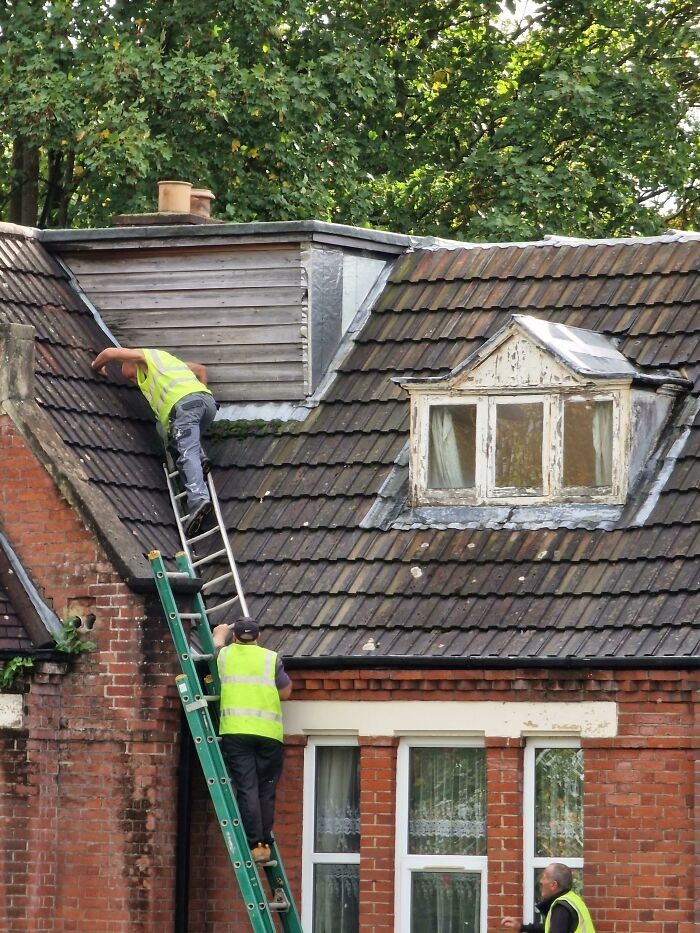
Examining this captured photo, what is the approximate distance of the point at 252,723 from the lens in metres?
16.7

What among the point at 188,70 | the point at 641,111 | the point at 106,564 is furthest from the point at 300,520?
the point at 641,111

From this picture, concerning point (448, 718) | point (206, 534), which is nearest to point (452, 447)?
point (206, 534)

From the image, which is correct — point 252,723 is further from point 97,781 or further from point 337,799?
point 97,781

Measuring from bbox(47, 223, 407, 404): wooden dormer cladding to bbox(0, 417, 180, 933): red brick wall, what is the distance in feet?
10.3

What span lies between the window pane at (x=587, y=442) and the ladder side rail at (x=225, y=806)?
3.46 m

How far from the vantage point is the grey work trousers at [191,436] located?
1873 centimetres

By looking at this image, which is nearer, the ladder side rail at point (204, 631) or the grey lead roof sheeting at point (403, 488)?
the grey lead roof sheeting at point (403, 488)

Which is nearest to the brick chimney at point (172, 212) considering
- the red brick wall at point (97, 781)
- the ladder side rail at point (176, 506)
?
the ladder side rail at point (176, 506)

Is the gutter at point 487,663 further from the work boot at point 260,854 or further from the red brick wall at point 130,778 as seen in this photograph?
the work boot at point 260,854

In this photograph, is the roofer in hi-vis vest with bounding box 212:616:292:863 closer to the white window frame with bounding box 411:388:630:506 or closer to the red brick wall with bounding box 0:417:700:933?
the red brick wall with bounding box 0:417:700:933

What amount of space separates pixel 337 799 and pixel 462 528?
237 centimetres

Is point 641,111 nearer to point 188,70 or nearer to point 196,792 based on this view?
point 188,70

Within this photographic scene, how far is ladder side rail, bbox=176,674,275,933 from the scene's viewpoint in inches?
645

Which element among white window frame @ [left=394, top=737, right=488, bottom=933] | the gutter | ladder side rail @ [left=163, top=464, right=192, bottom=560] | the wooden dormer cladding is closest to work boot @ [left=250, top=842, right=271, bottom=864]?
white window frame @ [left=394, top=737, right=488, bottom=933]
